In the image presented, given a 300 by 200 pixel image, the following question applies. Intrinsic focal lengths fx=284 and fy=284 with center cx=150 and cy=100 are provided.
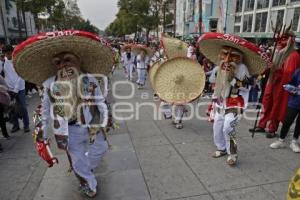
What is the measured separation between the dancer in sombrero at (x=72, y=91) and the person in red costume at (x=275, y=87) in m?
3.05

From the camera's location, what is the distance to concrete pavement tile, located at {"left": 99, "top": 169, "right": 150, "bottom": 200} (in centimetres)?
335

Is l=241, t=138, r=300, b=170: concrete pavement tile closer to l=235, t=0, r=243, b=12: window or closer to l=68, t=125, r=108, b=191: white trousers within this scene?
l=68, t=125, r=108, b=191: white trousers

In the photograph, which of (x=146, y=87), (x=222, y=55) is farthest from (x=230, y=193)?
(x=146, y=87)

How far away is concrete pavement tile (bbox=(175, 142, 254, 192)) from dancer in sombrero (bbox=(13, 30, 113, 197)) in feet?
4.69

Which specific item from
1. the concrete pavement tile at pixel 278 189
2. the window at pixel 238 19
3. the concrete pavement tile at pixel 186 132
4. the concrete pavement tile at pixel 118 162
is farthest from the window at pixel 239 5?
the concrete pavement tile at pixel 278 189

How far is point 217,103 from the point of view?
4.17 meters

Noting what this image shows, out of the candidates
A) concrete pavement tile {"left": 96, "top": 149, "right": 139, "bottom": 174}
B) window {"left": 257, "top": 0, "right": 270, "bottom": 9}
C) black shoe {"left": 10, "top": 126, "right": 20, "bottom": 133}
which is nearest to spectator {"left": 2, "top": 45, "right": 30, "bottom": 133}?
black shoe {"left": 10, "top": 126, "right": 20, "bottom": 133}

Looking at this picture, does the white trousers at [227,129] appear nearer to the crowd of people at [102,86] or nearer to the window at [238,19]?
the crowd of people at [102,86]

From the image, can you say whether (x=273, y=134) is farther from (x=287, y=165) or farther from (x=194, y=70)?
(x=194, y=70)

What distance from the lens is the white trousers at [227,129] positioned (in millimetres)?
3961

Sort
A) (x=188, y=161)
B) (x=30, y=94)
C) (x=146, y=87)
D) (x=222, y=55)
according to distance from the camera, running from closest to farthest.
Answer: (x=222, y=55), (x=188, y=161), (x=30, y=94), (x=146, y=87)

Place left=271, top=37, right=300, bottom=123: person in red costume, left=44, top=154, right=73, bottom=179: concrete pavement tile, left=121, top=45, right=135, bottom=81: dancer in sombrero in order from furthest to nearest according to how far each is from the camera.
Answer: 1. left=121, top=45, right=135, bottom=81: dancer in sombrero
2. left=271, top=37, right=300, bottom=123: person in red costume
3. left=44, top=154, right=73, bottom=179: concrete pavement tile

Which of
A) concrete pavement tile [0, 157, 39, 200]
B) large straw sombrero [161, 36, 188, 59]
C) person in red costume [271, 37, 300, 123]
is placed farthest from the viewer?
large straw sombrero [161, 36, 188, 59]

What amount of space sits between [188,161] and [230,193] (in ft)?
3.24
